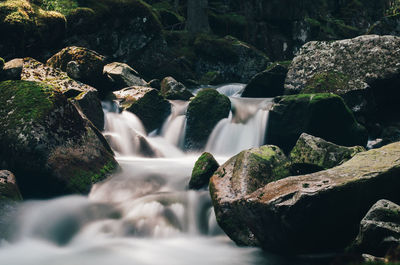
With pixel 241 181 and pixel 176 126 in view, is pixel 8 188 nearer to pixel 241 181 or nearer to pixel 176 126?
pixel 241 181

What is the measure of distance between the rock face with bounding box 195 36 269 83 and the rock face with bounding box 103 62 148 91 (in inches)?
266

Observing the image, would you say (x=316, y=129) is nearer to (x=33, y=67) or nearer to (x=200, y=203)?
(x=200, y=203)

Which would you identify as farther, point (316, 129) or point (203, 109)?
point (203, 109)

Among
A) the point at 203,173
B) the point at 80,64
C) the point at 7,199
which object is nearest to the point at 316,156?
the point at 203,173

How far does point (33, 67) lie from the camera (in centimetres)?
1159

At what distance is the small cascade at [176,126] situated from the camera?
12702 mm

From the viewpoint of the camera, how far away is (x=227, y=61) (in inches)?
854

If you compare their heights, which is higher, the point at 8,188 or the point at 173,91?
the point at 173,91

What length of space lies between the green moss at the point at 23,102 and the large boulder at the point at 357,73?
27.1 feet

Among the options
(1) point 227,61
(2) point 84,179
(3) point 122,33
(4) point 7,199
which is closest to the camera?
(4) point 7,199

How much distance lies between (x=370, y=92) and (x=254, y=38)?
1694 cm

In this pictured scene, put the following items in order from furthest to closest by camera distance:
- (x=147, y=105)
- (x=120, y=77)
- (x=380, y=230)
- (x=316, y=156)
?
Answer: 1. (x=120, y=77)
2. (x=147, y=105)
3. (x=316, y=156)
4. (x=380, y=230)

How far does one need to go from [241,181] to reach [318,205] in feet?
5.53

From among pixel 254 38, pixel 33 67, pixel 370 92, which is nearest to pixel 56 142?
pixel 33 67
